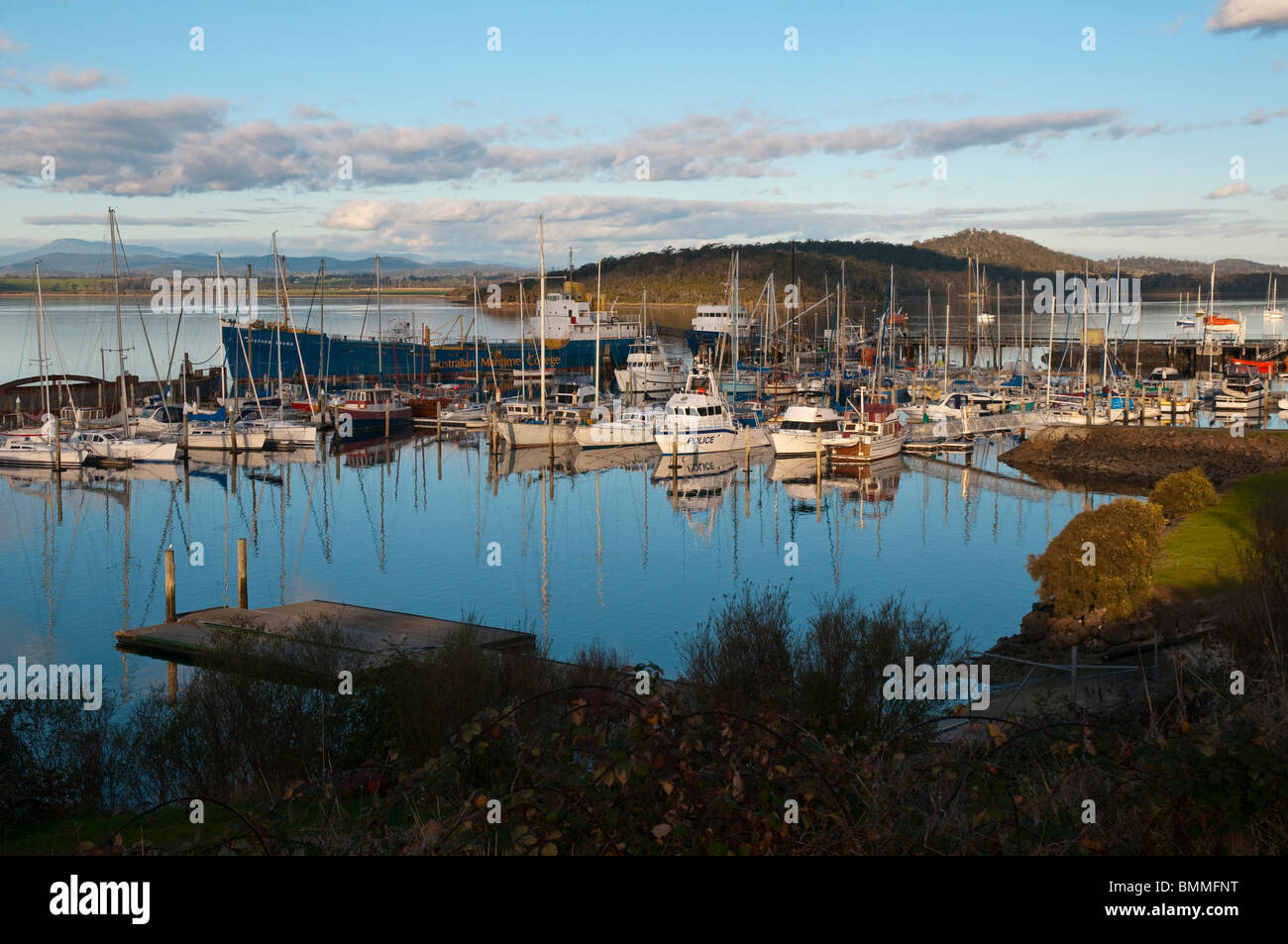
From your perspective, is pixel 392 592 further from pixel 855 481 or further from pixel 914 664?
pixel 855 481

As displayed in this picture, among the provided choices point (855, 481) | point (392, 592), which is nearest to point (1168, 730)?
point (392, 592)

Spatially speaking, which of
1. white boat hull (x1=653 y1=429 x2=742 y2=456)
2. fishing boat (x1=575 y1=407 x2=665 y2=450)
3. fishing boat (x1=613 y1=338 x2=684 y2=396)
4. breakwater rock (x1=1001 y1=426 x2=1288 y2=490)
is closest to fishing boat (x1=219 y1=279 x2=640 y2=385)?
fishing boat (x1=613 y1=338 x2=684 y2=396)

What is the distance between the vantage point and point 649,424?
2298 inches

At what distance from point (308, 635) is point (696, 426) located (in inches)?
1441

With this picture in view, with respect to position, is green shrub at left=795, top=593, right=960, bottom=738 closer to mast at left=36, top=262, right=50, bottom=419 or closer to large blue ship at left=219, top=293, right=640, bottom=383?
mast at left=36, top=262, right=50, bottom=419

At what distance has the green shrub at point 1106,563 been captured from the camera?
21.8 metres

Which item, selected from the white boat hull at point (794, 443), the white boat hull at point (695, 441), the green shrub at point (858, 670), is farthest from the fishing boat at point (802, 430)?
the green shrub at point (858, 670)

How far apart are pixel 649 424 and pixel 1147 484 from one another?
2341cm

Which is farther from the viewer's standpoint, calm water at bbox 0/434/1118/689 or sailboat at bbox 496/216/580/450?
sailboat at bbox 496/216/580/450

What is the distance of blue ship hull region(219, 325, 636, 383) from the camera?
77.1 metres

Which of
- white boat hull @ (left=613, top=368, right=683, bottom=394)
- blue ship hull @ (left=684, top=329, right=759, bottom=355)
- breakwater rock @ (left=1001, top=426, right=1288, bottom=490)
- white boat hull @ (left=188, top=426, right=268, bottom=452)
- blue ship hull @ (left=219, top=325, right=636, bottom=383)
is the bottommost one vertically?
breakwater rock @ (left=1001, top=426, right=1288, bottom=490)

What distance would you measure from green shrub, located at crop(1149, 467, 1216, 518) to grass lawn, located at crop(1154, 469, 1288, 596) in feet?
1.00

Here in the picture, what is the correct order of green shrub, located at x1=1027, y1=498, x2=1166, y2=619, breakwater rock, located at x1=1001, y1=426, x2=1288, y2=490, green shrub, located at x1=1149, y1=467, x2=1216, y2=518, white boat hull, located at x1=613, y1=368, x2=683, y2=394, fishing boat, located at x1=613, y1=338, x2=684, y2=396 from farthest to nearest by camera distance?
1. fishing boat, located at x1=613, y1=338, x2=684, y2=396
2. white boat hull, located at x1=613, y1=368, x2=683, y2=394
3. breakwater rock, located at x1=1001, y1=426, x2=1288, y2=490
4. green shrub, located at x1=1149, y1=467, x2=1216, y2=518
5. green shrub, located at x1=1027, y1=498, x2=1166, y2=619

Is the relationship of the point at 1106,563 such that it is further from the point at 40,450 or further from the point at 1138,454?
the point at 40,450
